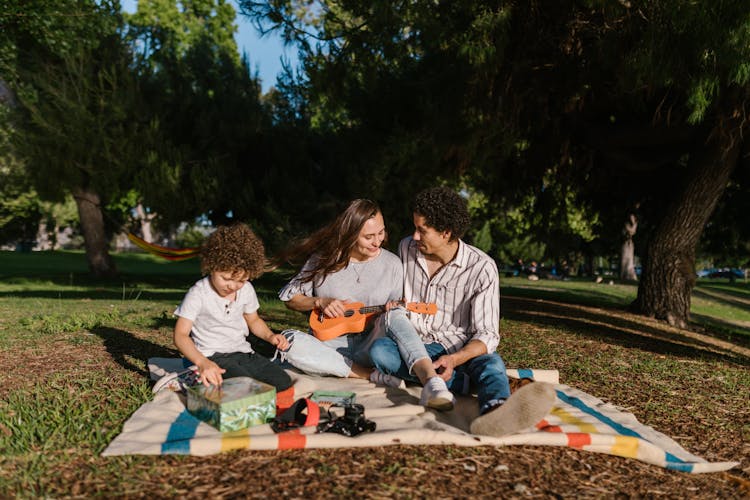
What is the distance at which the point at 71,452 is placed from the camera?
2.42 meters

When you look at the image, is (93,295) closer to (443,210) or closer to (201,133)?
(201,133)

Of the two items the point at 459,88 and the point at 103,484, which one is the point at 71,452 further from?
the point at 459,88

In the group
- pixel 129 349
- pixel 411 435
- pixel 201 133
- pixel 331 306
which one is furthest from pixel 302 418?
pixel 201 133

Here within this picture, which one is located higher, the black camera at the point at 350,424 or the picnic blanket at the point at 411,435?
the black camera at the point at 350,424

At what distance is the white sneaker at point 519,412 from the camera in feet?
8.43

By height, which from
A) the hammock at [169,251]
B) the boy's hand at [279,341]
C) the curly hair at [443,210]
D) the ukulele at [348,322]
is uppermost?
the curly hair at [443,210]

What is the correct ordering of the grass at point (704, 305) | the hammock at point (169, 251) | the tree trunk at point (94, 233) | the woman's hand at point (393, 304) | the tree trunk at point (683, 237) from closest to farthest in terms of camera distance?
1. the woman's hand at point (393, 304)
2. the tree trunk at point (683, 237)
3. the hammock at point (169, 251)
4. the grass at point (704, 305)
5. the tree trunk at point (94, 233)

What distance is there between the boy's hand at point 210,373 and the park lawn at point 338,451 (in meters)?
0.43

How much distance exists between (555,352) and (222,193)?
30.7 feet

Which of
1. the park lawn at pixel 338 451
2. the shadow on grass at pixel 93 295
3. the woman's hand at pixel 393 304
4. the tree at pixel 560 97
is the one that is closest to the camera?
the park lawn at pixel 338 451

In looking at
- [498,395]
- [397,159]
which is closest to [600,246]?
[397,159]

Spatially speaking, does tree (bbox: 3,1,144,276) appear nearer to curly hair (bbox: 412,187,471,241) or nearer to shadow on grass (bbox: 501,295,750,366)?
shadow on grass (bbox: 501,295,750,366)

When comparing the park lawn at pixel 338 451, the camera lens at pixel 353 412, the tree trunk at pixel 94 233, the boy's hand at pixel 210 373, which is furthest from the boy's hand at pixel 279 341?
the tree trunk at pixel 94 233

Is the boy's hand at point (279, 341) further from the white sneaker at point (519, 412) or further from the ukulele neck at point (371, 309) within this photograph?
the white sneaker at point (519, 412)
